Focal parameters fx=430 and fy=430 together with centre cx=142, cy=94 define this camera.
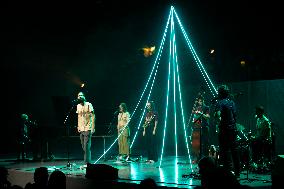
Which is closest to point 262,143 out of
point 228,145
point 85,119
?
point 228,145

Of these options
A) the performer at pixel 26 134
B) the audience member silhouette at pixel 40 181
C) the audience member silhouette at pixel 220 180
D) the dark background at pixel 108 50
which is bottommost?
the audience member silhouette at pixel 40 181

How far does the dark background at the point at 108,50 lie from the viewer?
802 inches

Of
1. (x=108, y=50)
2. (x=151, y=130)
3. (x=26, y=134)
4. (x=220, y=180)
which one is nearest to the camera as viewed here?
(x=220, y=180)

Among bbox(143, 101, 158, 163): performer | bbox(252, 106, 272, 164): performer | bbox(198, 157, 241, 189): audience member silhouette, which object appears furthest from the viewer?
bbox(143, 101, 158, 163): performer

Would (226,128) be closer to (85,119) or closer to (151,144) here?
(85,119)

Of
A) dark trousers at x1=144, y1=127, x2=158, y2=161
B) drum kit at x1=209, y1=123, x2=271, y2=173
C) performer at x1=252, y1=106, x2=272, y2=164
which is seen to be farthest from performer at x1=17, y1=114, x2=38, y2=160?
performer at x1=252, y1=106, x2=272, y2=164

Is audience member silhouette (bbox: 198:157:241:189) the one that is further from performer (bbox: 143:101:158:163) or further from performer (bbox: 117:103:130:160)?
performer (bbox: 117:103:130:160)

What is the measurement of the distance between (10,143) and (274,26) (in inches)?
551

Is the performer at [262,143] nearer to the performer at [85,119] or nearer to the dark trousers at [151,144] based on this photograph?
the dark trousers at [151,144]

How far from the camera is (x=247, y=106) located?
16.2m

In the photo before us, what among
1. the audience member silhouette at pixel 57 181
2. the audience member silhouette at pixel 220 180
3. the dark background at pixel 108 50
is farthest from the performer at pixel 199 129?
the audience member silhouette at pixel 220 180

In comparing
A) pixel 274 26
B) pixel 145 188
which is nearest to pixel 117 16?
pixel 274 26

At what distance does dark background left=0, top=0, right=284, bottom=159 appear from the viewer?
20359 millimetres

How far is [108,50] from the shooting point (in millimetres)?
23000
